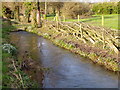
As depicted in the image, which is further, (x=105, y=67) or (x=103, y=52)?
(x=103, y=52)

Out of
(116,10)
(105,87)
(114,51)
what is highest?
(116,10)

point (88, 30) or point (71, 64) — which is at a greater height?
point (88, 30)

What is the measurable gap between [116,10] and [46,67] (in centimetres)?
4075

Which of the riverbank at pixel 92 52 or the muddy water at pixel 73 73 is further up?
the riverbank at pixel 92 52

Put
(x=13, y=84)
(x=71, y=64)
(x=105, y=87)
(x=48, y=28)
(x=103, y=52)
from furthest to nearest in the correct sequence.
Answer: (x=48, y=28) → (x=103, y=52) → (x=71, y=64) → (x=105, y=87) → (x=13, y=84)

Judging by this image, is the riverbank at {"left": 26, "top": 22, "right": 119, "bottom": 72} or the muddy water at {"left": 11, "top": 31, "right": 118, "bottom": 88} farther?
the riverbank at {"left": 26, "top": 22, "right": 119, "bottom": 72}

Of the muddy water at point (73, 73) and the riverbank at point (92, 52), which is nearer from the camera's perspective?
the muddy water at point (73, 73)

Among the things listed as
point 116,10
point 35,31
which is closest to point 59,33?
point 35,31

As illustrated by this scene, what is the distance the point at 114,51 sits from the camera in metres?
15.3

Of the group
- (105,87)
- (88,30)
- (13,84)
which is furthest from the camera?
(88,30)

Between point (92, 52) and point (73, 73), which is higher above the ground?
point (92, 52)

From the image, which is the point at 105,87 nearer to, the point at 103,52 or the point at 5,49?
the point at 103,52

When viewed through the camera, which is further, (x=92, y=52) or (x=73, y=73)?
(x=92, y=52)

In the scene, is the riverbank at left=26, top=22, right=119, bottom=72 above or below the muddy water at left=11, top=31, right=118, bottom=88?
above
